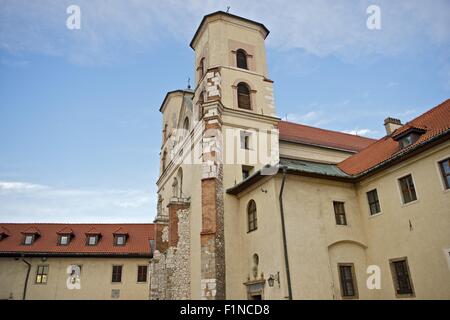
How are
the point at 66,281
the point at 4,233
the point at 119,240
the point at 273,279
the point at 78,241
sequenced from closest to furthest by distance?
the point at 273,279
the point at 66,281
the point at 4,233
the point at 78,241
the point at 119,240

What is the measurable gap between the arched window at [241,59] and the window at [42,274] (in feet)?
70.0

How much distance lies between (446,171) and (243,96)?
40.7 ft

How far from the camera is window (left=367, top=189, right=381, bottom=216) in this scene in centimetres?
1730

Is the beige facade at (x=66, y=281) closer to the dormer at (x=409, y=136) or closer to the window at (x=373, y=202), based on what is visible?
the window at (x=373, y=202)

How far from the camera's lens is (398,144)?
1759cm

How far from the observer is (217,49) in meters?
23.8

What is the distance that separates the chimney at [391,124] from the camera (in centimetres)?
2312

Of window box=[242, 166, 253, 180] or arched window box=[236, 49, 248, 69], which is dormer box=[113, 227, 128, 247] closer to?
window box=[242, 166, 253, 180]

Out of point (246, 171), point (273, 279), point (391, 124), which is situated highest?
point (391, 124)

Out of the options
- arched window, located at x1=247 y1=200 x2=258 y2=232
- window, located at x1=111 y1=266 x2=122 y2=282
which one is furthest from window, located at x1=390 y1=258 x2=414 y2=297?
window, located at x1=111 y1=266 x2=122 y2=282

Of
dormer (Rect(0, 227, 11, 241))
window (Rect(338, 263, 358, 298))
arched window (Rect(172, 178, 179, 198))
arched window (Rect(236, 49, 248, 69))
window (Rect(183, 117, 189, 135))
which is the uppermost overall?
arched window (Rect(236, 49, 248, 69))

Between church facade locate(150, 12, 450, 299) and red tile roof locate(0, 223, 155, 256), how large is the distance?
795 centimetres

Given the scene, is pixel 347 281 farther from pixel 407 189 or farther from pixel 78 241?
pixel 78 241

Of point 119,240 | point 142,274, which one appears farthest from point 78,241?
point 142,274
